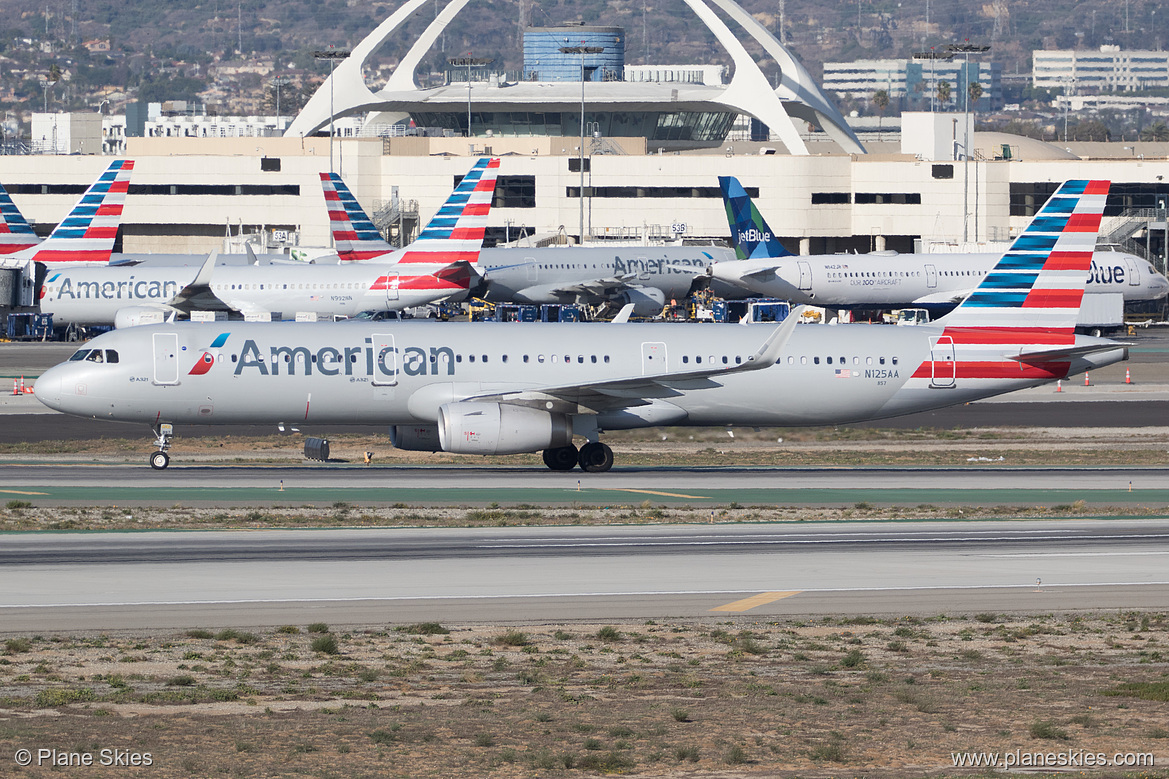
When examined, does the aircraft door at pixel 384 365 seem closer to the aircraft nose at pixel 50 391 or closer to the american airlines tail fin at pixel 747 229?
the aircraft nose at pixel 50 391

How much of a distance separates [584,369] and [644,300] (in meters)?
60.6

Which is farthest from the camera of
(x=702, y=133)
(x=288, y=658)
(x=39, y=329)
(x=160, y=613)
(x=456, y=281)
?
(x=702, y=133)

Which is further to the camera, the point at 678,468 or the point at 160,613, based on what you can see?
the point at 678,468

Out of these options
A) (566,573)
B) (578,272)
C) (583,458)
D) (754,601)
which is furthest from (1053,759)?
(578,272)

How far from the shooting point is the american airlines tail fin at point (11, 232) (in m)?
104

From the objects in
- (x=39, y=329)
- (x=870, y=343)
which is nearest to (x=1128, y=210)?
(x=39, y=329)

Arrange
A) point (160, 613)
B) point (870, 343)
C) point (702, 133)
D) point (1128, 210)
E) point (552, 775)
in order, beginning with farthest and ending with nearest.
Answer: point (702, 133), point (1128, 210), point (870, 343), point (160, 613), point (552, 775)

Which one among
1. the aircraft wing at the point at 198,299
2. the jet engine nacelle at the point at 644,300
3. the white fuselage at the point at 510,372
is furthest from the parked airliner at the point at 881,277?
the white fuselage at the point at 510,372

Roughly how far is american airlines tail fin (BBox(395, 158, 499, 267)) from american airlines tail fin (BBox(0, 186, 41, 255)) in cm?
3218

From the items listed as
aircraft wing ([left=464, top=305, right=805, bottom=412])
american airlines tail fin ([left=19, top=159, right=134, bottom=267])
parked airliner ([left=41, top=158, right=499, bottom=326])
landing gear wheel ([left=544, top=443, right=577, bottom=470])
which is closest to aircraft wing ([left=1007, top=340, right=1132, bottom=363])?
aircraft wing ([left=464, top=305, right=805, bottom=412])

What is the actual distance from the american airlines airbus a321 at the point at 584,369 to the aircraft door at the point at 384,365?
0.05 metres

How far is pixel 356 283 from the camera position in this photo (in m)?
85.1

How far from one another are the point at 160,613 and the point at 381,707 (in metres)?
7.01

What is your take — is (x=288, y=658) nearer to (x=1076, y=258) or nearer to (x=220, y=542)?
(x=220, y=542)
